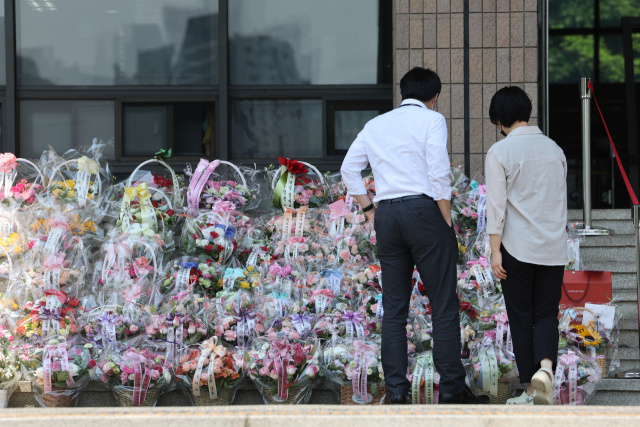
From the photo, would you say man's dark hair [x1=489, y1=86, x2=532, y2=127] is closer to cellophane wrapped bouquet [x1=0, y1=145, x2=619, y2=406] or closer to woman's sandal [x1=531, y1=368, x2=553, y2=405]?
cellophane wrapped bouquet [x1=0, y1=145, x2=619, y2=406]

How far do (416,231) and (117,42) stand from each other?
4184mm

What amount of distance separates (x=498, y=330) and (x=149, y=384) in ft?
6.03

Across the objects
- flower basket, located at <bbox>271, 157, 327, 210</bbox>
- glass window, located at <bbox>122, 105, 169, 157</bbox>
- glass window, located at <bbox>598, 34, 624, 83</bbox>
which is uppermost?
glass window, located at <bbox>598, 34, 624, 83</bbox>

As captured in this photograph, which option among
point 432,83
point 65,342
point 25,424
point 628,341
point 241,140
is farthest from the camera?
point 241,140

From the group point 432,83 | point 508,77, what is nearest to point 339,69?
point 508,77

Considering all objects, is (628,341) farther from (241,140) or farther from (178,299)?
(241,140)

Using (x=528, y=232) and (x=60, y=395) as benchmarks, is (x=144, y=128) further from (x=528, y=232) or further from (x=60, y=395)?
(x=528, y=232)

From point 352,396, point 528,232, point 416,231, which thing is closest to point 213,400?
point 352,396

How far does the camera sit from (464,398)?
119 inches

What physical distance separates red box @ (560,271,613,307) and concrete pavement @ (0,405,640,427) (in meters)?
1.65

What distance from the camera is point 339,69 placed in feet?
19.8

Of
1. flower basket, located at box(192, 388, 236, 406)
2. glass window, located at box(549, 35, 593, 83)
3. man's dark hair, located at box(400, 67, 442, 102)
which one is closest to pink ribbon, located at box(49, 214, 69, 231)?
flower basket, located at box(192, 388, 236, 406)

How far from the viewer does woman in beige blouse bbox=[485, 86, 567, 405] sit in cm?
306

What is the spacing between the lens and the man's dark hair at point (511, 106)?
3.17m
